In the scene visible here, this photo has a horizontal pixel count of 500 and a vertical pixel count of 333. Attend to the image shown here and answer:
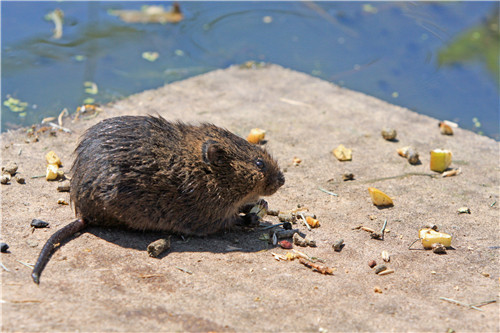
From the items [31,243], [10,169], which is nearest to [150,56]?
[10,169]

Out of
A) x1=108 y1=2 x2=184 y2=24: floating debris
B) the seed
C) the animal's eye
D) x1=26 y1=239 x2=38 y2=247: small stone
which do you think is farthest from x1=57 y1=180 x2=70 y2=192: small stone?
x1=108 y1=2 x2=184 y2=24: floating debris

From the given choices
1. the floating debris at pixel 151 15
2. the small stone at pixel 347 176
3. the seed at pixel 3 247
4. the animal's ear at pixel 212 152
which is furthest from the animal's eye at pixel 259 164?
the floating debris at pixel 151 15

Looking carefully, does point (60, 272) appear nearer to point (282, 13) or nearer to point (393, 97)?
point (393, 97)

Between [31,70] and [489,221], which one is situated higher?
[489,221]

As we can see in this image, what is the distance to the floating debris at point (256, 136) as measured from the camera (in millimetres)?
8125

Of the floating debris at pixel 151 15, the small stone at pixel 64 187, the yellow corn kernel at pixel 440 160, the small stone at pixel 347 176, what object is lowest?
the floating debris at pixel 151 15

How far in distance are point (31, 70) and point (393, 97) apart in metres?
6.42

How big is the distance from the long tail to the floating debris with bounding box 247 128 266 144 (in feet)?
10.3

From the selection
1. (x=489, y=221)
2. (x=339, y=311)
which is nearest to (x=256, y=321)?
(x=339, y=311)

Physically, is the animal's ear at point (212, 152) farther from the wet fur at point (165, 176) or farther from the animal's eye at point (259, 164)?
the animal's eye at point (259, 164)

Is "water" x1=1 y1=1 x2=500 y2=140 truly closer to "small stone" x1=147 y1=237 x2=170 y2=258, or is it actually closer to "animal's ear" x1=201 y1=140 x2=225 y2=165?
"animal's ear" x1=201 y1=140 x2=225 y2=165

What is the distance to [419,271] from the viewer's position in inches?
216

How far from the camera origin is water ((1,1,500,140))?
32.7 ft

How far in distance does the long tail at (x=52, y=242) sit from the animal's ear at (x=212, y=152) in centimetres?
135
